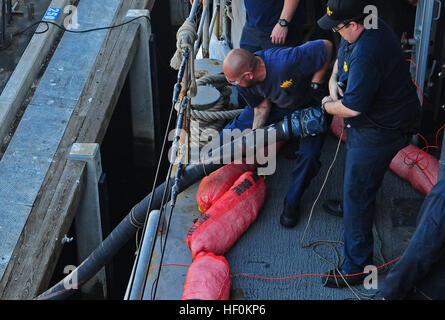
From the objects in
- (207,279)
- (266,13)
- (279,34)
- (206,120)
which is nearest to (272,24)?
(266,13)

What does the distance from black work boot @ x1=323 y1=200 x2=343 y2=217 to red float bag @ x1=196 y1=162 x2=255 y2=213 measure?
32.1 inches

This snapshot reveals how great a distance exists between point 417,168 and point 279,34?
1851 mm

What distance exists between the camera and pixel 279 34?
6.02 metres

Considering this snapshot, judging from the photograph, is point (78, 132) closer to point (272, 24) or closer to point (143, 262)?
point (272, 24)

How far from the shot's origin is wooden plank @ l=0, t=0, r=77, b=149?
27.0ft

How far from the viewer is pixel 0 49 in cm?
970

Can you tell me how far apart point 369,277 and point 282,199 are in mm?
1328

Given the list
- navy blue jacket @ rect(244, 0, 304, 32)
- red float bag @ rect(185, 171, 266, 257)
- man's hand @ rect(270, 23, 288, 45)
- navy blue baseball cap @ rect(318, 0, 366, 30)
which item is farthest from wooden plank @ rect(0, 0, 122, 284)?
navy blue baseball cap @ rect(318, 0, 366, 30)

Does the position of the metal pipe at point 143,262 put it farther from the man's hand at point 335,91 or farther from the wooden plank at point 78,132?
the wooden plank at point 78,132

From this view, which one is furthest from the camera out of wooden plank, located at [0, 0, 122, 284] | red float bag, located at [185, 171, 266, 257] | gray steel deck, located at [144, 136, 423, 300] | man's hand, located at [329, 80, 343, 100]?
wooden plank, located at [0, 0, 122, 284]

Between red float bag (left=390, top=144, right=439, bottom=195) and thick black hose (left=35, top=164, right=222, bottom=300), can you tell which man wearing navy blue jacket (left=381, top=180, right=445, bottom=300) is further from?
thick black hose (left=35, top=164, right=222, bottom=300)

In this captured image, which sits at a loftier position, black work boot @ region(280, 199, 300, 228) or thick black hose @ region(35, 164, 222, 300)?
black work boot @ region(280, 199, 300, 228)

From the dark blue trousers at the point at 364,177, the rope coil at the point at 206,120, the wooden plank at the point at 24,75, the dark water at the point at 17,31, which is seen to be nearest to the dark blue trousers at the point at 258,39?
the rope coil at the point at 206,120

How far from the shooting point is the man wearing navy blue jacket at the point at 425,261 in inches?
126
